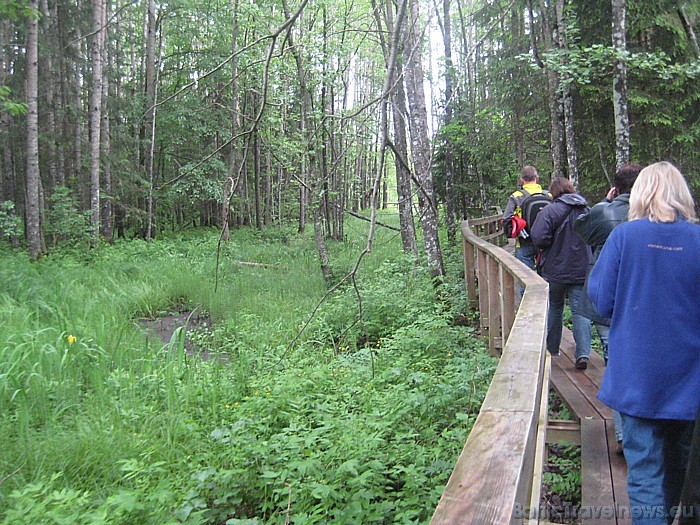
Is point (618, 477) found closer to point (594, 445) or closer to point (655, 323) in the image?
point (594, 445)

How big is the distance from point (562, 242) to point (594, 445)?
7.59 ft

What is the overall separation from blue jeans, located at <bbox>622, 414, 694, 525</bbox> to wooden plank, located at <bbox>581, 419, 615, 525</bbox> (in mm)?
443

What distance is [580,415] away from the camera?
423 cm

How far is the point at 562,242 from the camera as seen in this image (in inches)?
217

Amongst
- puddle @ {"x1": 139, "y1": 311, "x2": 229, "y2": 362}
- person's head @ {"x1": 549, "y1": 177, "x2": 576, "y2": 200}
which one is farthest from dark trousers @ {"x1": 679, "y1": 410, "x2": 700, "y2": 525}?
puddle @ {"x1": 139, "y1": 311, "x2": 229, "y2": 362}

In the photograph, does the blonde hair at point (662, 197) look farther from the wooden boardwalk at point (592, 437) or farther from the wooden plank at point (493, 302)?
the wooden plank at point (493, 302)

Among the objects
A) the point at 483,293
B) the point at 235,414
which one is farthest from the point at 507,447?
the point at 483,293

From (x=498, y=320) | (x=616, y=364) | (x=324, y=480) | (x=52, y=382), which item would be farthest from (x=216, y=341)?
(x=616, y=364)

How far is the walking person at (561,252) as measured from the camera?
5.45m

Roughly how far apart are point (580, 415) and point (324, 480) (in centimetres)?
209

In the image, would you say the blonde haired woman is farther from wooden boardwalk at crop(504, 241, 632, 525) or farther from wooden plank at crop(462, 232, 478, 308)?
wooden plank at crop(462, 232, 478, 308)

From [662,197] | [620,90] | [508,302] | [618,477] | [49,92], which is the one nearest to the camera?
[662,197]

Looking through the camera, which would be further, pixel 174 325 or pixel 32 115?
pixel 32 115

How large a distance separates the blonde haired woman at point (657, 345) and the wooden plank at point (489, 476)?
1.25 metres
